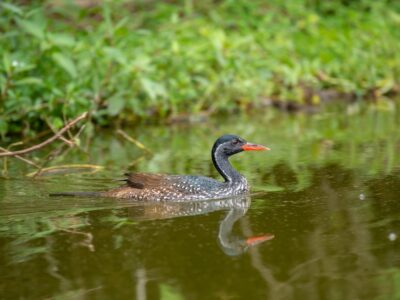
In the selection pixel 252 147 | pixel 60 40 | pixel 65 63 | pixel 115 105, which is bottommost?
pixel 252 147

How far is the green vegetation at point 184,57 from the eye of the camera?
42.8ft

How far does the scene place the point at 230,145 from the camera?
1005cm

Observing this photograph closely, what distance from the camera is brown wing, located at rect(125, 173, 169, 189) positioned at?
945cm

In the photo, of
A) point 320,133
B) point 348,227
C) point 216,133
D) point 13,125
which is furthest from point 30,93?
point 348,227

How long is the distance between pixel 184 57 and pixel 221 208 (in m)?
6.60

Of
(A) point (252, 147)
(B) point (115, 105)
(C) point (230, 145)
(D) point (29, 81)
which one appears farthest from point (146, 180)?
(B) point (115, 105)

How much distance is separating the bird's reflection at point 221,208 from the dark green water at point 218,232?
2cm

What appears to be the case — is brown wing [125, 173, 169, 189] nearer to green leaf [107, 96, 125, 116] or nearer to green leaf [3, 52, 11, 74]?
green leaf [3, 52, 11, 74]

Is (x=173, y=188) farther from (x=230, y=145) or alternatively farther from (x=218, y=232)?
(x=218, y=232)

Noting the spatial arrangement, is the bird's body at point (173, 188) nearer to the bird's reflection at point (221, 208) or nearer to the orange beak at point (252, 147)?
the bird's reflection at point (221, 208)

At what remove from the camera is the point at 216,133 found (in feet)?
46.0

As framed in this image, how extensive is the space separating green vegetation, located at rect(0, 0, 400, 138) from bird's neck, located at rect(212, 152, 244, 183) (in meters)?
2.86

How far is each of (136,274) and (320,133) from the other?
7.57 m

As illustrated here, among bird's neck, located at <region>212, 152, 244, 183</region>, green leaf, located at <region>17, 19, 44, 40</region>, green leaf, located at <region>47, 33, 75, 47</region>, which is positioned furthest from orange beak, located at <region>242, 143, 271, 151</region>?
green leaf, located at <region>17, 19, 44, 40</region>
